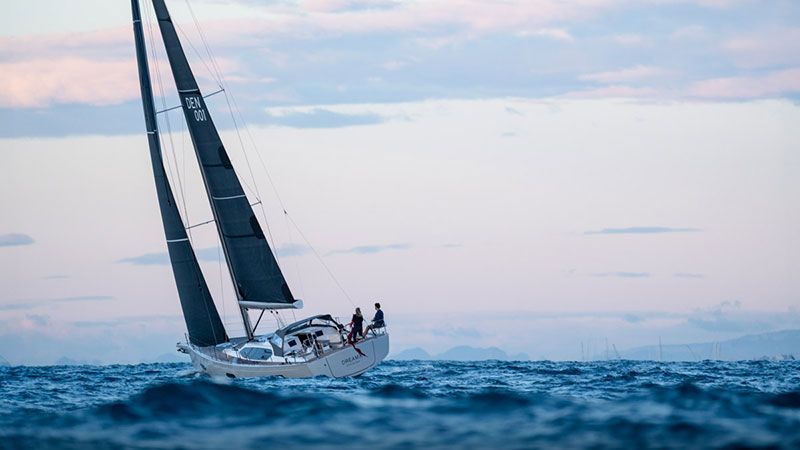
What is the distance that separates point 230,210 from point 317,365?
8273 millimetres

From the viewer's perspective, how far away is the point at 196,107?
48125 millimetres

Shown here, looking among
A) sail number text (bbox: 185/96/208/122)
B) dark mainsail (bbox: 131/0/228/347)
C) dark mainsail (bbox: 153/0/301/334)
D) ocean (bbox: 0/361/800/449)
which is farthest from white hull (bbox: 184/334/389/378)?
sail number text (bbox: 185/96/208/122)

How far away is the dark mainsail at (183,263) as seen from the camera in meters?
49.5

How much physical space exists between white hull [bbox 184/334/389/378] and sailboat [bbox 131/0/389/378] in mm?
34

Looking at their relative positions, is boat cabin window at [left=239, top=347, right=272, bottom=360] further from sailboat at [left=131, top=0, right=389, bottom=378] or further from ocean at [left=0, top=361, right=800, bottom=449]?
ocean at [left=0, top=361, right=800, bottom=449]

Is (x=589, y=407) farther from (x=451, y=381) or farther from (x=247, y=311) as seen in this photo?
(x=247, y=311)

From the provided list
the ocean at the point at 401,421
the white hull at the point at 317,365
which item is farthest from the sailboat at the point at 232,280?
the ocean at the point at 401,421

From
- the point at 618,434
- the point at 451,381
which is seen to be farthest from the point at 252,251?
the point at 618,434

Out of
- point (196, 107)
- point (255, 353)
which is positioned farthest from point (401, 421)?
point (196, 107)

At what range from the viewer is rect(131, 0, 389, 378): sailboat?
43750 millimetres

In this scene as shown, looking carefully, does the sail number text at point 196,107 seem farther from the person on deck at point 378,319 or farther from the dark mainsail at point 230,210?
the person on deck at point 378,319

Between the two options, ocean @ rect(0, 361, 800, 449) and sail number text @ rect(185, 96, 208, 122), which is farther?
sail number text @ rect(185, 96, 208, 122)

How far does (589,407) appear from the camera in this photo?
2562cm

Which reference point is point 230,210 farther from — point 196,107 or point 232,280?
point 196,107
